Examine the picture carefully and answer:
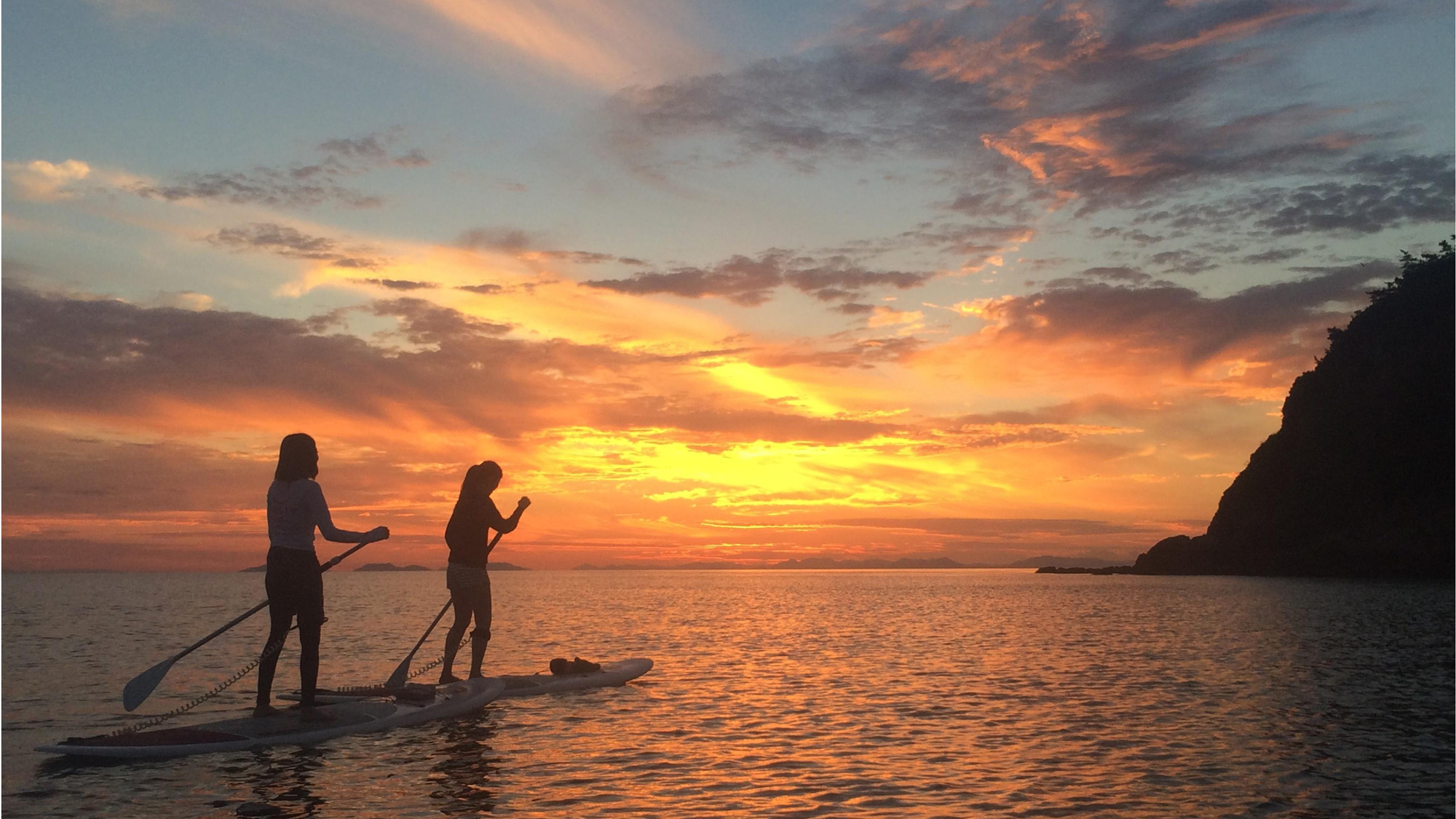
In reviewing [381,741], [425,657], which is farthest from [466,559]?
[425,657]

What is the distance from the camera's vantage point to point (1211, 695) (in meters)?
19.0

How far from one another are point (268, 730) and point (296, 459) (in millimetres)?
3718

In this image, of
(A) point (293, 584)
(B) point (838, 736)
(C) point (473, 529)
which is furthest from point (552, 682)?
(A) point (293, 584)

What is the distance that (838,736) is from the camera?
14.4m

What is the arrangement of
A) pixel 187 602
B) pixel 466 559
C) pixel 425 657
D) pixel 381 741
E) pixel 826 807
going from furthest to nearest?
1. pixel 187 602
2. pixel 425 657
3. pixel 466 559
4. pixel 381 741
5. pixel 826 807

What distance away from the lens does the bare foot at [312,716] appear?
1364 centimetres

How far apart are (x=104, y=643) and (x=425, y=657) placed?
12280 mm

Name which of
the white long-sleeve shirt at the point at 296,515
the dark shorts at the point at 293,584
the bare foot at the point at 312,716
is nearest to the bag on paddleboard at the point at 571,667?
the bare foot at the point at 312,716

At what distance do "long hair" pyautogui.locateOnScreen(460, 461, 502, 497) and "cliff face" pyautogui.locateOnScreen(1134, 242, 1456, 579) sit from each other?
103 metres

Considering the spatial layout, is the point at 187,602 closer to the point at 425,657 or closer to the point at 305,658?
the point at 425,657

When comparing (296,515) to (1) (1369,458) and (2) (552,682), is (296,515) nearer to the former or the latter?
(2) (552,682)

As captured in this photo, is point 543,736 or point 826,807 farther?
point 543,736

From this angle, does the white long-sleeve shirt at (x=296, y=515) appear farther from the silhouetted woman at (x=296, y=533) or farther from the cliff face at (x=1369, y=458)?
the cliff face at (x=1369, y=458)

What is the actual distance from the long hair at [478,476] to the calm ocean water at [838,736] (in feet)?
12.2
